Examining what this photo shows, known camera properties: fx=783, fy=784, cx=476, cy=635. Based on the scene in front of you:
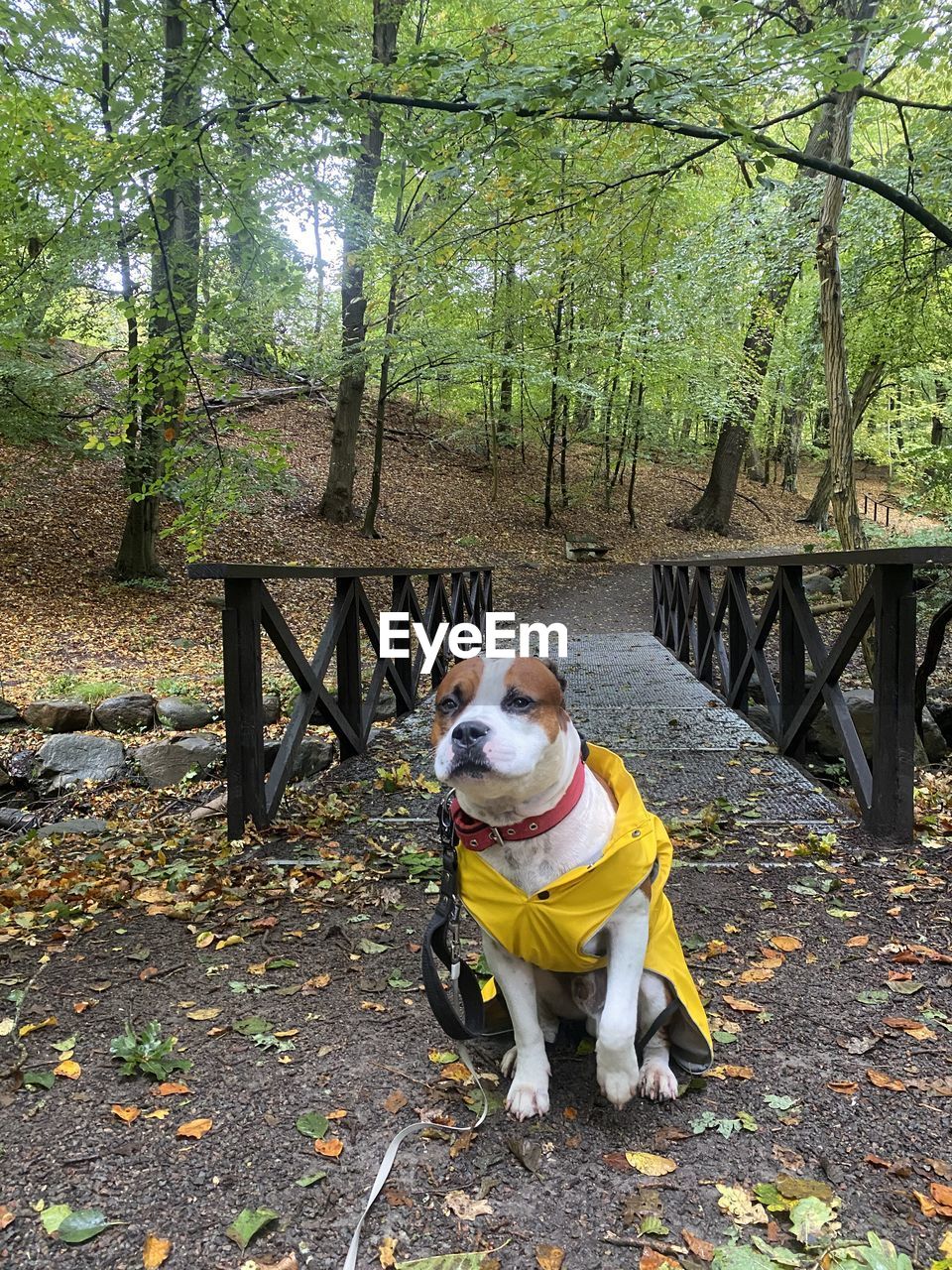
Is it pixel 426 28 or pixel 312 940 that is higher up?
pixel 426 28

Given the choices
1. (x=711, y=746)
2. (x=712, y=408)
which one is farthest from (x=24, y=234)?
(x=712, y=408)

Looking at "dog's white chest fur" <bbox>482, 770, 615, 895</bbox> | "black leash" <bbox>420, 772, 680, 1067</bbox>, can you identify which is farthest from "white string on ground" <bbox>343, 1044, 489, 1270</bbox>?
"dog's white chest fur" <bbox>482, 770, 615, 895</bbox>

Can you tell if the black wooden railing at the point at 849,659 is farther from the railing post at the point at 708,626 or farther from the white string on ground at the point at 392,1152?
the white string on ground at the point at 392,1152

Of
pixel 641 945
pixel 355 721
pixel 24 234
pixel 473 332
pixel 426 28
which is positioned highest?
pixel 426 28

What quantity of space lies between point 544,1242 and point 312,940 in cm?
148

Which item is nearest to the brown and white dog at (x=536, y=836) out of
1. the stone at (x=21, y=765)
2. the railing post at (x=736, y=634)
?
the railing post at (x=736, y=634)

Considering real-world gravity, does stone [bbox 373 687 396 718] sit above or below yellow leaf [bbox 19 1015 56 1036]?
below

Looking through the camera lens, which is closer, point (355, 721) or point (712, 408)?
point (355, 721)

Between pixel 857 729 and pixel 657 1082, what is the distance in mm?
4049

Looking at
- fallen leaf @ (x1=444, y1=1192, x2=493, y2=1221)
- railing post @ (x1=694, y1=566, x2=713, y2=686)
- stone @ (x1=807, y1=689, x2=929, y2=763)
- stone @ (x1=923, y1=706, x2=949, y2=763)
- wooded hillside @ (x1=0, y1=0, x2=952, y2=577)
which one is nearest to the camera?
fallen leaf @ (x1=444, y1=1192, x2=493, y2=1221)

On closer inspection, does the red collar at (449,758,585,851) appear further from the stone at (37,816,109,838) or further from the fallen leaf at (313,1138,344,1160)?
the stone at (37,816,109,838)

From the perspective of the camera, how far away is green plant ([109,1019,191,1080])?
2.09 metres

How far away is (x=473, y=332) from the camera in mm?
13805

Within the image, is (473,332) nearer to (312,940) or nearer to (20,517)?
(20,517)
